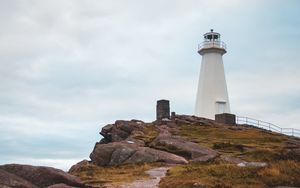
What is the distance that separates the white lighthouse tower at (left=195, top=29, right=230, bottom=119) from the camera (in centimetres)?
7212

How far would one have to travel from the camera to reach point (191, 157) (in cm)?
3950

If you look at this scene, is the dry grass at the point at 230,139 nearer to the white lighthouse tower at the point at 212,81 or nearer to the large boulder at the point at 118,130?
the large boulder at the point at 118,130

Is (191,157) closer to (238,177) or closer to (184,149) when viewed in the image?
(184,149)

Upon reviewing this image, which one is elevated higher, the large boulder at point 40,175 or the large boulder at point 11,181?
the large boulder at point 40,175

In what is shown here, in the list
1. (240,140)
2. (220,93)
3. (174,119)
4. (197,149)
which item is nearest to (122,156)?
(197,149)

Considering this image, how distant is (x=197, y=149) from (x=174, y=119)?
22650 mm

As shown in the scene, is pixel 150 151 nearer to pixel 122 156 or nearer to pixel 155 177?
pixel 122 156

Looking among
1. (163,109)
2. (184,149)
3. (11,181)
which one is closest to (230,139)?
(163,109)

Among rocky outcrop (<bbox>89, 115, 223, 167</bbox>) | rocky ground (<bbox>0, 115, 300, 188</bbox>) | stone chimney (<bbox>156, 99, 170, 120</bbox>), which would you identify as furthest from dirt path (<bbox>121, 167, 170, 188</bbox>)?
stone chimney (<bbox>156, 99, 170, 120</bbox>)

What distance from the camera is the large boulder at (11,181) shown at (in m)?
22.9

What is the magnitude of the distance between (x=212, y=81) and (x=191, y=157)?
1375 inches

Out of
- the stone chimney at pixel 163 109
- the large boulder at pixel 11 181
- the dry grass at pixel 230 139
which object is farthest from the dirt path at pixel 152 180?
the stone chimney at pixel 163 109

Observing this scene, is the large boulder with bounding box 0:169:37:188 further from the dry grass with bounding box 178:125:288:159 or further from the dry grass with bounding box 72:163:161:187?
the dry grass with bounding box 178:125:288:159

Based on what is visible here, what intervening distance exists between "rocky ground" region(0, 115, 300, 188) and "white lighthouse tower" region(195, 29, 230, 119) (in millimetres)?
7857
